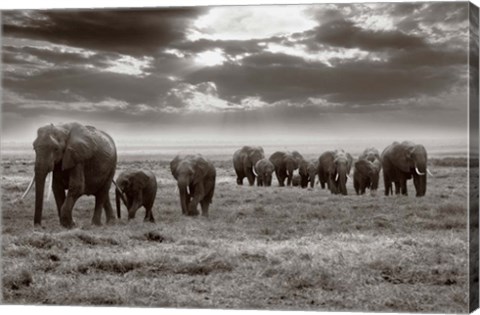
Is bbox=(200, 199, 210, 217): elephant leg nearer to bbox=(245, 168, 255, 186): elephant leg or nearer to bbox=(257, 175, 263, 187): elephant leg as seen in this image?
bbox=(245, 168, 255, 186): elephant leg

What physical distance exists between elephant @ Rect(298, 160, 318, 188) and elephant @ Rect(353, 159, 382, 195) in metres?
0.45

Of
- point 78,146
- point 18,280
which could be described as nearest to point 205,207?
point 78,146

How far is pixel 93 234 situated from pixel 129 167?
850mm

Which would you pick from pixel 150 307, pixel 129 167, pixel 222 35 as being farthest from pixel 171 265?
pixel 222 35

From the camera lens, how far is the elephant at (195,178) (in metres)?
11.9

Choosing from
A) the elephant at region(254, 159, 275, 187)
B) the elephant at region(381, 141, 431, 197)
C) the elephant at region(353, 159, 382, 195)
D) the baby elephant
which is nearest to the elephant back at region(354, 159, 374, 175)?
A: the elephant at region(353, 159, 382, 195)

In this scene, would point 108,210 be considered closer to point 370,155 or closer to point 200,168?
point 200,168

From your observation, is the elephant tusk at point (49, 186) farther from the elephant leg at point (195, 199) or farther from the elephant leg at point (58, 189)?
the elephant leg at point (195, 199)

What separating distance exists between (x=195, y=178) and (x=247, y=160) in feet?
2.02

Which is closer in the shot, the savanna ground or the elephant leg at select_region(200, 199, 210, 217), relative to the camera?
the savanna ground

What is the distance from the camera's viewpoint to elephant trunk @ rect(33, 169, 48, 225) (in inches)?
482

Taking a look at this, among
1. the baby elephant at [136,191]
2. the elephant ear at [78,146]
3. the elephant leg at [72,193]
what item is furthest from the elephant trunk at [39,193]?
the baby elephant at [136,191]

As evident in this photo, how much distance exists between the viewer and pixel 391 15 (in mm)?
11188

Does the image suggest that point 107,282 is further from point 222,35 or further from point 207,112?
point 222,35
